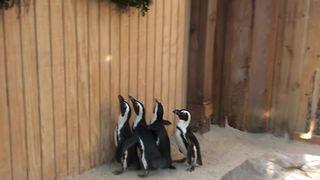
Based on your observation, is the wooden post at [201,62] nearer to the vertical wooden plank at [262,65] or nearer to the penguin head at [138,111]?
the vertical wooden plank at [262,65]

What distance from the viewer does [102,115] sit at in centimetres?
332

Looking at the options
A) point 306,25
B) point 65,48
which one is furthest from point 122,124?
point 306,25

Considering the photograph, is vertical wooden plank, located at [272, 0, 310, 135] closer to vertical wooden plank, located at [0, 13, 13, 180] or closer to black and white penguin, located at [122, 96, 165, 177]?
black and white penguin, located at [122, 96, 165, 177]

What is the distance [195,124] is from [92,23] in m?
1.54

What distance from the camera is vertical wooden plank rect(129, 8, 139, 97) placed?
3412mm

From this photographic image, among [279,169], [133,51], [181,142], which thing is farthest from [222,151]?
[279,169]

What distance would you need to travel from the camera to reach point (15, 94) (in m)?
2.70

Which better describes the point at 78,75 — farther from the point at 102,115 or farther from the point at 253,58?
the point at 253,58

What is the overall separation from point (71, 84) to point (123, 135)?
55cm

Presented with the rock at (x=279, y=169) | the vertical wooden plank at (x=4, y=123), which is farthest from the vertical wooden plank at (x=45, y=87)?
the rock at (x=279, y=169)

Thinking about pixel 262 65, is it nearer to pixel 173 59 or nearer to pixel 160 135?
pixel 173 59

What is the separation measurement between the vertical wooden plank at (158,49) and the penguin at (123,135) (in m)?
0.52

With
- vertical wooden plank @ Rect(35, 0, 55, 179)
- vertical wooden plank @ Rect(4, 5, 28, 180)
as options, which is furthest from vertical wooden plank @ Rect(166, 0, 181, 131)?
vertical wooden plank @ Rect(4, 5, 28, 180)

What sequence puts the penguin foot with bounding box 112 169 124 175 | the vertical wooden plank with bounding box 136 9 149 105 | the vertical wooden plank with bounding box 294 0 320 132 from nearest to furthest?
the penguin foot with bounding box 112 169 124 175 → the vertical wooden plank with bounding box 136 9 149 105 → the vertical wooden plank with bounding box 294 0 320 132
